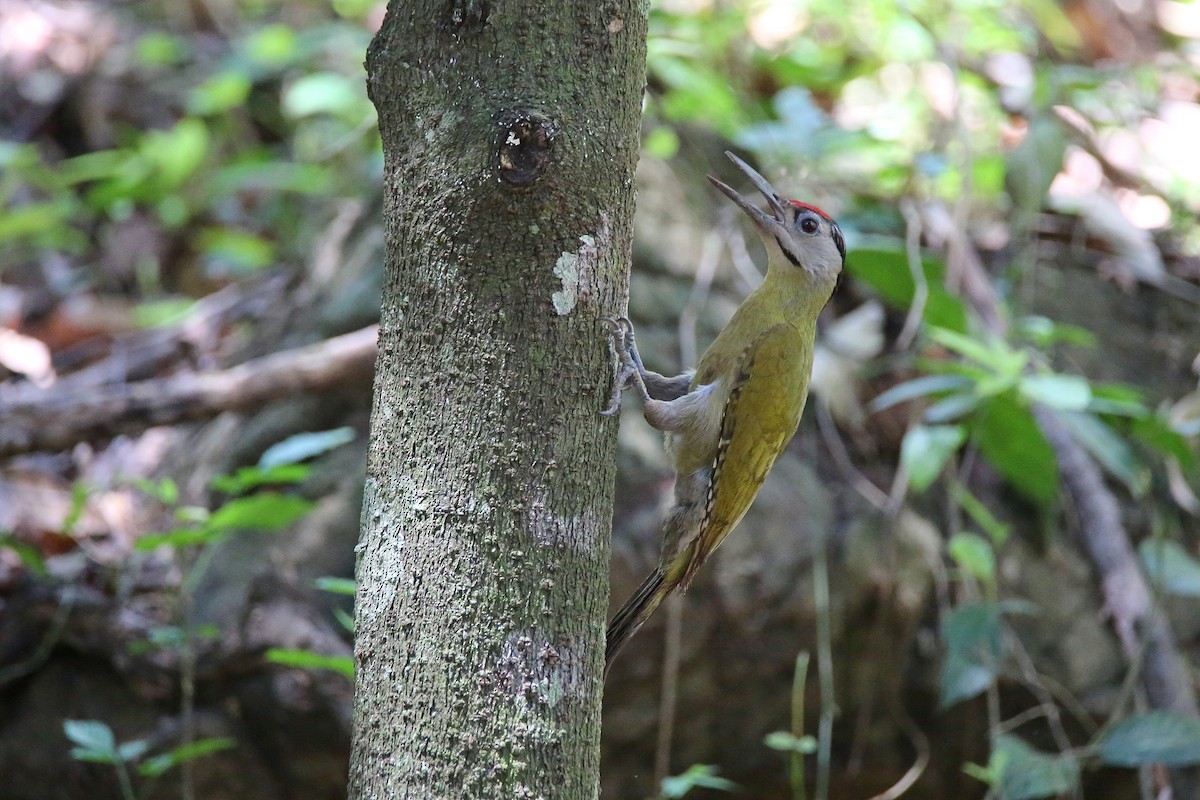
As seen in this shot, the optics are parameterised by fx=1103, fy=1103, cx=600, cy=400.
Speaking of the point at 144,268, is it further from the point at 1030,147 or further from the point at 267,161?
the point at 1030,147

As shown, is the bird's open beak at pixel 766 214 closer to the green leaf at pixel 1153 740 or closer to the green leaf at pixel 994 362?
the green leaf at pixel 994 362

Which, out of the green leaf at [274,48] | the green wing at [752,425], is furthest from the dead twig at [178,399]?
the green leaf at [274,48]

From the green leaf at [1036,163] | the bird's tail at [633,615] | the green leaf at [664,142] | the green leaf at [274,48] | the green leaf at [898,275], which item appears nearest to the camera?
the bird's tail at [633,615]

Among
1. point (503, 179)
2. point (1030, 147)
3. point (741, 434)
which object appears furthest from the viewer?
point (1030, 147)

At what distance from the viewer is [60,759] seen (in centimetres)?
320

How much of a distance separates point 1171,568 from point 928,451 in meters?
0.84

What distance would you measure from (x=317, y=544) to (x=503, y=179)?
7.07 feet

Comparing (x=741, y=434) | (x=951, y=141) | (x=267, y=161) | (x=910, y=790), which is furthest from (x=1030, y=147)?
(x=267, y=161)

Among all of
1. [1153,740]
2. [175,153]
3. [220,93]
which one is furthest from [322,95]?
[1153,740]

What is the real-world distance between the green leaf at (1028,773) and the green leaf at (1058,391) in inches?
38.7

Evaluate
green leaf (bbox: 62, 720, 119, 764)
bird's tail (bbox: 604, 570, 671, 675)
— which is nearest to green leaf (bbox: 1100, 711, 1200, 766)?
bird's tail (bbox: 604, 570, 671, 675)

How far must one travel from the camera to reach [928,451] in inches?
136

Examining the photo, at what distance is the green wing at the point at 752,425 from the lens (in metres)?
2.79

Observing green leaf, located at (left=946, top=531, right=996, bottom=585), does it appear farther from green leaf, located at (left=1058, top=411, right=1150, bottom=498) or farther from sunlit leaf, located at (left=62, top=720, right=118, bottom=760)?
sunlit leaf, located at (left=62, top=720, right=118, bottom=760)
